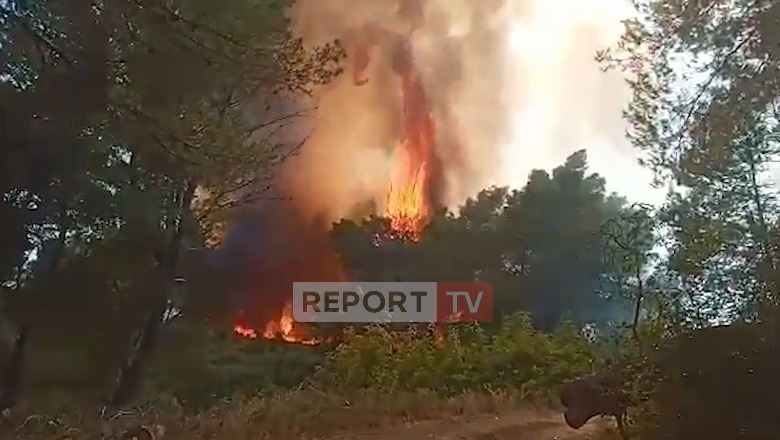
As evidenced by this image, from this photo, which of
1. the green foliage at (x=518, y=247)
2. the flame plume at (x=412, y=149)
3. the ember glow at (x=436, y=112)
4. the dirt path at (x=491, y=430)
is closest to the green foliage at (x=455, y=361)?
the green foliage at (x=518, y=247)

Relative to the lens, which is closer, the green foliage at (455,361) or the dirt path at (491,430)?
the dirt path at (491,430)

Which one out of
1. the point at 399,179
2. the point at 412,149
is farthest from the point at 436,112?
the point at 399,179

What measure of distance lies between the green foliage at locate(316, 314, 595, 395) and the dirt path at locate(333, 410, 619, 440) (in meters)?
1.29

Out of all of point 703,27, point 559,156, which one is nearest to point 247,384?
point 559,156

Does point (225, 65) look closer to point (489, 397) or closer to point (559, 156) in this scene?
point (489, 397)

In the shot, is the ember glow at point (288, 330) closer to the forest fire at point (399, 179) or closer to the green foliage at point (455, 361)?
the forest fire at point (399, 179)

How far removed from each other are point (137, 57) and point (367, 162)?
694cm

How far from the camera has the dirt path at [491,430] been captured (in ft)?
17.7

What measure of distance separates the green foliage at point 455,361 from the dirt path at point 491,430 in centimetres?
129
